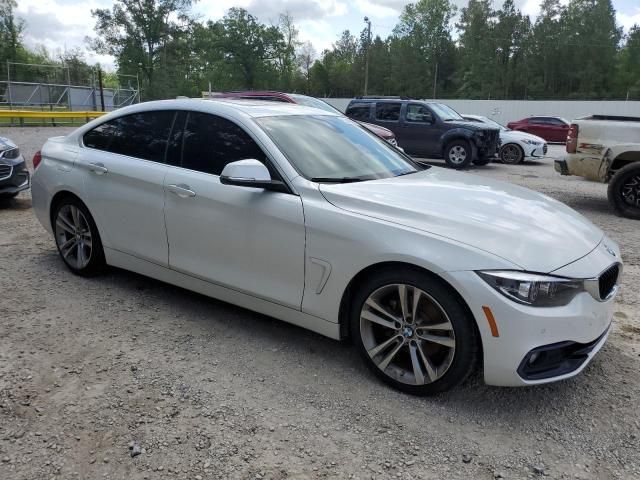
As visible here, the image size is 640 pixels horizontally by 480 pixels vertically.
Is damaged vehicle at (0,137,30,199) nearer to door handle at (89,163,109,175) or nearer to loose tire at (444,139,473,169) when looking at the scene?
door handle at (89,163,109,175)

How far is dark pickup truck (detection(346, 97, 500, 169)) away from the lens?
13.6m

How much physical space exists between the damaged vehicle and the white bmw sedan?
11.4 feet

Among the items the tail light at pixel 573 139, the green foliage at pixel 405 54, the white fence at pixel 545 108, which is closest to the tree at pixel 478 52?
the green foliage at pixel 405 54

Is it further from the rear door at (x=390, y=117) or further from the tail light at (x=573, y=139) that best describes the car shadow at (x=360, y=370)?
the rear door at (x=390, y=117)

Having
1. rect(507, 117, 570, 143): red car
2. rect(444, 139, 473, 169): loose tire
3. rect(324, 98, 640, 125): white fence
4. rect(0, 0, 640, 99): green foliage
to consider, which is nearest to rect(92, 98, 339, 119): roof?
rect(444, 139, 473, 169): loose tire

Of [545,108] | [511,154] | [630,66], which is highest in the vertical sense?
[630,66]

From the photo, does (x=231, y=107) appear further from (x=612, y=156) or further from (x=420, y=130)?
(x=420, y=130)

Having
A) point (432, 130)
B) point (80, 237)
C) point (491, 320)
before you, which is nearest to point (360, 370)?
point (491, 320)

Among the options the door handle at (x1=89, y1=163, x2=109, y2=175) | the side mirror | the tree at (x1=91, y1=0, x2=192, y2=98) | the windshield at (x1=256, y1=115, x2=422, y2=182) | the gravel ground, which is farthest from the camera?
the tree at (x1=91, y1=0, x2=192, y2=98)

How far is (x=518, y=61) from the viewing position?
65.8m

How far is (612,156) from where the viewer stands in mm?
7895

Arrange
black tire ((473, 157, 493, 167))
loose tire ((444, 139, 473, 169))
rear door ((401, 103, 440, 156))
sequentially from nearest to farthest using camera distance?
loose tire ((444, 139, 473, 169))
black tire ((473, 157, 493, 167))
rear door ((401, 103, 440, 156))

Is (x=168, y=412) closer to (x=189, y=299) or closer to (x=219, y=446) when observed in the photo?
(x=219, y=446)

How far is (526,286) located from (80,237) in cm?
373
